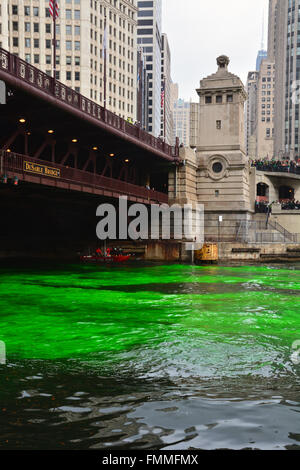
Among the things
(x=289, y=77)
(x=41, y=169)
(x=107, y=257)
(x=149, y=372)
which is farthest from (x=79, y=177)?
(x=289, y=77)

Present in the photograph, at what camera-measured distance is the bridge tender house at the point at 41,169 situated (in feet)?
85.7

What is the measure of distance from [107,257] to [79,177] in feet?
44.4

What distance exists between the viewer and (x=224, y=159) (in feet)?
167

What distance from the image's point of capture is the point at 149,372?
9898 mm

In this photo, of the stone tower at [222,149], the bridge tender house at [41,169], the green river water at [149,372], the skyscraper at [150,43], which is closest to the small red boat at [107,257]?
the stone tower at [222,149]

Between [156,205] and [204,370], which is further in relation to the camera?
[156,205]

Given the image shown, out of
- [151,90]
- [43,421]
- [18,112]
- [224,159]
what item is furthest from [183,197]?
[151,90]

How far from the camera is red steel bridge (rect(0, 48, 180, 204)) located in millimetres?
24500

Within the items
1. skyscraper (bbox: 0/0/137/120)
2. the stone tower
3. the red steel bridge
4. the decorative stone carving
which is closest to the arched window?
the stone tower

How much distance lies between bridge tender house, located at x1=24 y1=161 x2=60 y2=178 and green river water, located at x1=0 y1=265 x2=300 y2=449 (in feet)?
27.0

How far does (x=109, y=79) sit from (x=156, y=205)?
2977 inches

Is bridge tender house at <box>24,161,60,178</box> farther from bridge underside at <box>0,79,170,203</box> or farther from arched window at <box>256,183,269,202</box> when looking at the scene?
arched window at <box>256,183,269,202</box>

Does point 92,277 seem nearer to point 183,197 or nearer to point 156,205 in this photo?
point 156,205
